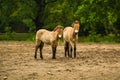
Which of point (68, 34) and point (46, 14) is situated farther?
point (46, 14)

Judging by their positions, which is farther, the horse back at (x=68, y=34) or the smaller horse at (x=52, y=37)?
the horse back at (x=68, y=34)

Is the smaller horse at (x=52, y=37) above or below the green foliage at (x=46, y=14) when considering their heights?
below

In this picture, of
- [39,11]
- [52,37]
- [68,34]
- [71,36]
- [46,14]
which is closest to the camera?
[52,37]

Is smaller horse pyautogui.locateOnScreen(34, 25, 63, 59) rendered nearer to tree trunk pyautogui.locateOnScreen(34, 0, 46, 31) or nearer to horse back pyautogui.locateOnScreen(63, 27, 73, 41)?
horse back pyautogui.locateOnScreen(63, 27, 73, 41)

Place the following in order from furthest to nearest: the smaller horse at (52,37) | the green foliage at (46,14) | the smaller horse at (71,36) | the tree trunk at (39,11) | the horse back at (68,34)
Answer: the tree trunk at (39,11), the green foliage at (46,14), the horse back at (68,34), the smaller horse at (71,36), the smaller horse at (52,37)

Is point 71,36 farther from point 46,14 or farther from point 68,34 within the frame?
point 46,14

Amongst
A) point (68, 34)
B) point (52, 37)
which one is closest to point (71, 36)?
point (68, 34)

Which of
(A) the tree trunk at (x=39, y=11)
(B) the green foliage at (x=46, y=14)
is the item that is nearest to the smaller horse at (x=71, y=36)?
(B) the green foliage at (x=46, y=14)

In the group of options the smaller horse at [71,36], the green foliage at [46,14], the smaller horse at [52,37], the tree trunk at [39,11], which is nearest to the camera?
the smaller horse at [52,37]

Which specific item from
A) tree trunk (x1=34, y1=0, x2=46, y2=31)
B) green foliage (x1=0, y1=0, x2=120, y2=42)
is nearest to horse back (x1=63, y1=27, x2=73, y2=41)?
green foliage (x1=0, y1=0, x2=120, y2=42)

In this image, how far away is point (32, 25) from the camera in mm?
41812

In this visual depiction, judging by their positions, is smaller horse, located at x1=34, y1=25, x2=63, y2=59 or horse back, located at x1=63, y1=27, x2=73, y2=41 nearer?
smaller horse, located at x1=34, y1=25, x2=63, y2=59

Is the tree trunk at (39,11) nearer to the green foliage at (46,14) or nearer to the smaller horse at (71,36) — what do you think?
the green foliage at (46,14)

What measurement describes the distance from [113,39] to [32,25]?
12172 millimetres
